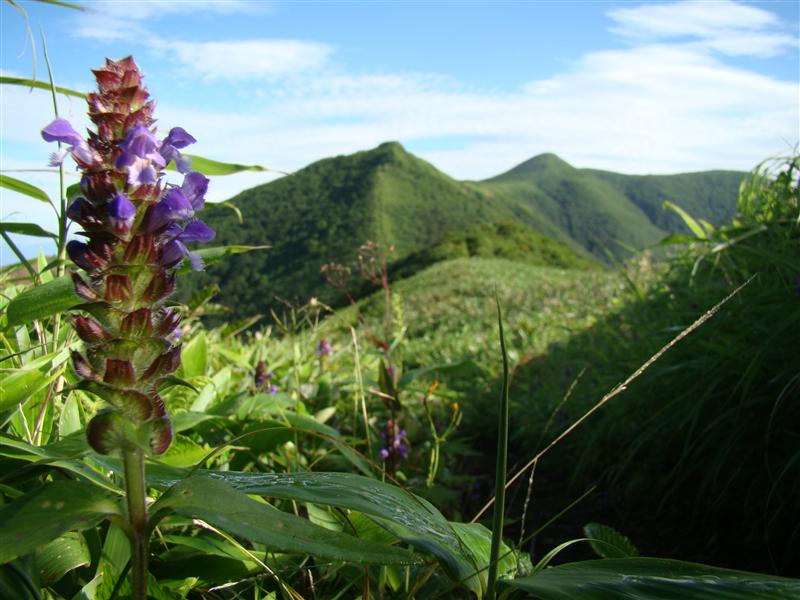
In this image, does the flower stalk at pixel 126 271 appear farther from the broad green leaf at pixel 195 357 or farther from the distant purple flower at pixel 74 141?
the broad green leaf at pixel 195 357

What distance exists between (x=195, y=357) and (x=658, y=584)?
212 cm

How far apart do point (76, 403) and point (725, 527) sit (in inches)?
95.0

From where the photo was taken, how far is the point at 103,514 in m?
0.90

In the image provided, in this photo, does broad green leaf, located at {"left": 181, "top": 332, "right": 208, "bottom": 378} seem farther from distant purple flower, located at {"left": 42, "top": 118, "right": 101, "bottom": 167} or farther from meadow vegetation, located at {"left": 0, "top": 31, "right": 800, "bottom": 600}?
distant purple flower, located at {"left": 42, "top": 118, "right": 101, "bottom": 167}

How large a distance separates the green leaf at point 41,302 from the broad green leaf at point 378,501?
0.49 metres

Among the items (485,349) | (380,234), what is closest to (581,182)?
(380,234)

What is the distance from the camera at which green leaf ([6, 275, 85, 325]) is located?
148 cm

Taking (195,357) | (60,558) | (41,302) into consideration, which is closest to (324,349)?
(195,357)

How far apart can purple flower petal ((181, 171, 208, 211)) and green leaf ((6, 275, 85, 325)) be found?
0.58 m

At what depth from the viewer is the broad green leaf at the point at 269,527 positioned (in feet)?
2.73

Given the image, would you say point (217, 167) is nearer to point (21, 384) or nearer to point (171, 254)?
point (21, 384)

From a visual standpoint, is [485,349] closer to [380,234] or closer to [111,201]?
[111,201]

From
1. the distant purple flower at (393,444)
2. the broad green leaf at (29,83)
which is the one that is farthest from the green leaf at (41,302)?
the distant purple flower at (393,444)

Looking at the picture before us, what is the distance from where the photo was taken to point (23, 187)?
1.83 metres
